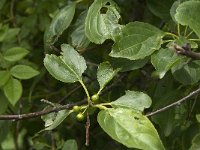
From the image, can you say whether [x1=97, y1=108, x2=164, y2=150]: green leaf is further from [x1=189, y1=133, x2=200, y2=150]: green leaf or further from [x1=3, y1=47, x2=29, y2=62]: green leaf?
[x1=3, y1=47, x2=29, y2=62]: green leaf

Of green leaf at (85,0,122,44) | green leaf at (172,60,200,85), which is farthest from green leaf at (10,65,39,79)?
green leaf at (172,60,200,85)

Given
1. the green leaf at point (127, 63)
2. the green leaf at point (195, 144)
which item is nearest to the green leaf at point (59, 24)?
the green leaf at point (127, 63)

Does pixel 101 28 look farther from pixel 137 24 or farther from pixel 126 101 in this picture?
pixel 126 101

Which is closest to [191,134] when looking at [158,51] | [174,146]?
[174,146]

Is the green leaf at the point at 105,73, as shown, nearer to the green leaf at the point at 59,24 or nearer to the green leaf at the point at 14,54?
the green leaf at the point at 59,24

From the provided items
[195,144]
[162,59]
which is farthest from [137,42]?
[195,144]

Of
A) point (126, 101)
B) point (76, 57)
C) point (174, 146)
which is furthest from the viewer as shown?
point (174, 146)
